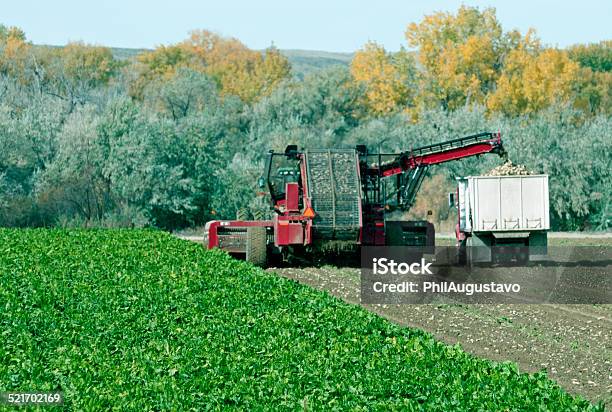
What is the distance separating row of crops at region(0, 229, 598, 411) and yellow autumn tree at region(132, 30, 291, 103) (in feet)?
243

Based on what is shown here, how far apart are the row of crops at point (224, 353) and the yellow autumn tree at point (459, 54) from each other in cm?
6221

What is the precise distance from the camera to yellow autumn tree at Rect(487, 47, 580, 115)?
77.4 m

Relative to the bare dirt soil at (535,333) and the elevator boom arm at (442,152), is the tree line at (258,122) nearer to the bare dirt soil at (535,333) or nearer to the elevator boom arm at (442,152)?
the elevator boom arm at (442,152)

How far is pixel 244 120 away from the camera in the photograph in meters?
70.2

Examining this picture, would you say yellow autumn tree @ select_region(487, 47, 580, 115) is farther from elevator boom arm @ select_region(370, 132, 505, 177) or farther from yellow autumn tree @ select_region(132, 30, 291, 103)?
elevator boom arm @ select_region(370, 132, 505, 177)

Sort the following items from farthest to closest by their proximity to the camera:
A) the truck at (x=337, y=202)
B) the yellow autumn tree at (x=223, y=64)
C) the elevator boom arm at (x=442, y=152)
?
the yellow autumn tree at (x=223, y=64)
the elevator boom arm at (x=442, y=152)
the truck at (x=337, y=202)

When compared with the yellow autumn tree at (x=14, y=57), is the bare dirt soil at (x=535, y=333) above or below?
below

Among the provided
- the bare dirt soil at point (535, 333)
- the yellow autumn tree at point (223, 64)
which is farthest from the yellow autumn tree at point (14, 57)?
the bare dirt soil at point (535, 333)

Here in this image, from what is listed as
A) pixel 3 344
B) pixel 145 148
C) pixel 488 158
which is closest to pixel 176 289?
pixel 3 344

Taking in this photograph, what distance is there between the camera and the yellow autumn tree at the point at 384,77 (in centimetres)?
7925

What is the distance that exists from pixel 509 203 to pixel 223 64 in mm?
81757

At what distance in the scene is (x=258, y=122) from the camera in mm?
68375

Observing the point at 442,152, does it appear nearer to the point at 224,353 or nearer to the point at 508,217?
the point at 508,217

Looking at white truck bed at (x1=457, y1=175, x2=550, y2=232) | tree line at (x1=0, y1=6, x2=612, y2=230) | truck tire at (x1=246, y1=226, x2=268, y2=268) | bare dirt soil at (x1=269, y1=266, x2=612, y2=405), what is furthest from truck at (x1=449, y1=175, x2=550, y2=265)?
tree line at (x1=0, y1=6, x2=612, y2=230)
